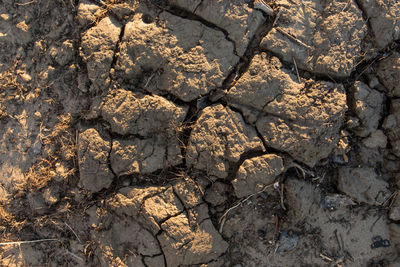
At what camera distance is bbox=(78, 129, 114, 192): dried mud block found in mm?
2615

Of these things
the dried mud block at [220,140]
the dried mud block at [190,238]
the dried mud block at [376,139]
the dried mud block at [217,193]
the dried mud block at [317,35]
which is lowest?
the dried mud block at [190,238]

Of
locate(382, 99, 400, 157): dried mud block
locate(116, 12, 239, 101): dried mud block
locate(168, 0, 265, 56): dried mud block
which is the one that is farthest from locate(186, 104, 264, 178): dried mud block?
locate(382, 99, 400, 157): dried mud block

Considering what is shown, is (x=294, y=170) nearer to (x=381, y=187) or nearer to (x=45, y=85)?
(x=381, y=187)

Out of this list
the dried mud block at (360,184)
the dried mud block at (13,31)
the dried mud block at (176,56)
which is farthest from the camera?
the dried mud block at (13,31)

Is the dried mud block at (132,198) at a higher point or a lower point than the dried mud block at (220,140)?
lower

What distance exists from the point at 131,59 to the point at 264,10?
120 centimetres

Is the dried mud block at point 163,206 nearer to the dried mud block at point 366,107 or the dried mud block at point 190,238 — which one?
the dried mud block at point 190,238

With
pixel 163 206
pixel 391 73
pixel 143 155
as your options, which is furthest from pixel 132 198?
pixel 391 73

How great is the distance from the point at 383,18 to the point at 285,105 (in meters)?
1.18

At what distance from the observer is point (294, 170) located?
2.73 metres

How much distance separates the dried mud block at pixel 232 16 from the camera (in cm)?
257

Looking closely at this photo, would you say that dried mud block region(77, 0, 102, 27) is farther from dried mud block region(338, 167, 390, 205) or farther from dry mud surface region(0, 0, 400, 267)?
dried mud block region(338, 167, 390, 205)

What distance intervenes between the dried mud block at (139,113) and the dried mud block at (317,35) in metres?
0.97

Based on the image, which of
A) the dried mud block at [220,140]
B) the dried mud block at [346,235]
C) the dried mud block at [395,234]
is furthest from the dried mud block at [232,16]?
the dried mud block at [395,234]
